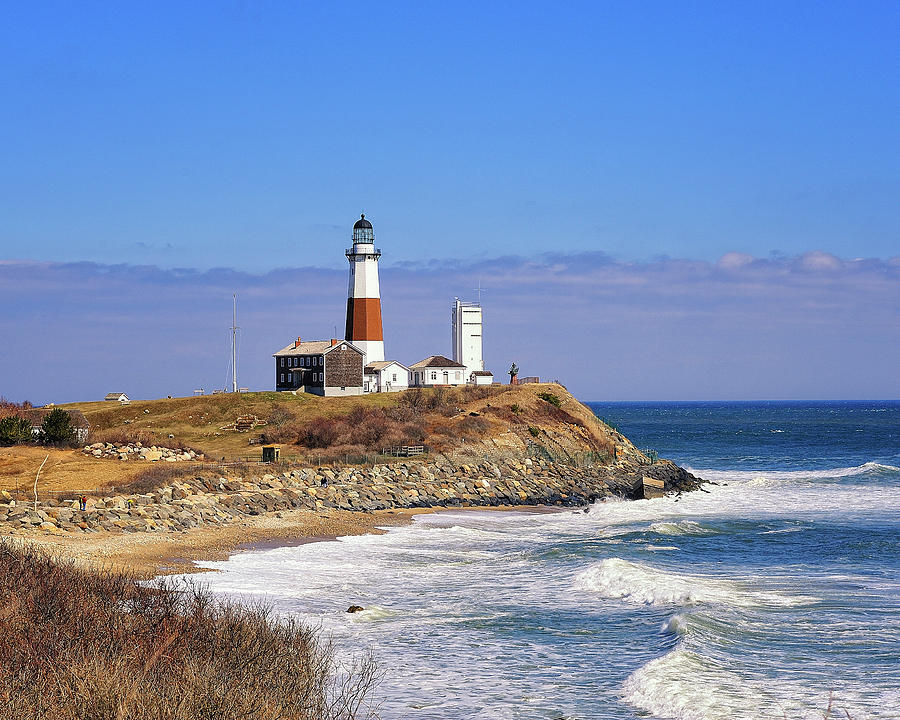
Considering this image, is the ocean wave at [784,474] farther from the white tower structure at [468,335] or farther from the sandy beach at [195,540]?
the sandy beach at [195,540]

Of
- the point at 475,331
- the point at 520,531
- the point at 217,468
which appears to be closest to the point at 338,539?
the point at 520,531

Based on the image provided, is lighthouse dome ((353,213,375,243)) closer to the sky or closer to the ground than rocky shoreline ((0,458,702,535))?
closer to the sky

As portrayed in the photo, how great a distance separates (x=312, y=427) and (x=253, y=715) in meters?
40.8

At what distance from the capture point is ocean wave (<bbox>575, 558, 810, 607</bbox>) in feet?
68.7

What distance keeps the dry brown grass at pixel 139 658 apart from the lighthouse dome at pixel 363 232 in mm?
55943

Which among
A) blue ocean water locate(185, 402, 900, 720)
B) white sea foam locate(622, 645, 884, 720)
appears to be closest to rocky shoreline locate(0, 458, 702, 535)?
blue ocean water locate(185, 402, 900, 720)

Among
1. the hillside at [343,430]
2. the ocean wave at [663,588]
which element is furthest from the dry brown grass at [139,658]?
the hillside at [343,430]

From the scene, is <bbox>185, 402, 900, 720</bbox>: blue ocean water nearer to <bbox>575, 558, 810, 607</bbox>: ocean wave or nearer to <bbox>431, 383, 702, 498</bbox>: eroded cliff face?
<bbox>575, 558, 810, 607</bbox>: ocean wave

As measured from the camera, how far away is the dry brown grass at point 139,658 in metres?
8.77

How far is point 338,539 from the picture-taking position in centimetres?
2962

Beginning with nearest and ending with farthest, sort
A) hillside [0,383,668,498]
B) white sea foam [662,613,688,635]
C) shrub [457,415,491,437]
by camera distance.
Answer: white sea foam [662,613,688,635]
hillside [0,383,668,498]
shrub [457,415,491,437]

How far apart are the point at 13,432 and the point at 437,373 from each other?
34.3 m

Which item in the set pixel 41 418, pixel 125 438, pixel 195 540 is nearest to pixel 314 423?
pixel 125 438

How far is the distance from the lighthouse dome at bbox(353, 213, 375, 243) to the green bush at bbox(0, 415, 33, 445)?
29.9m
